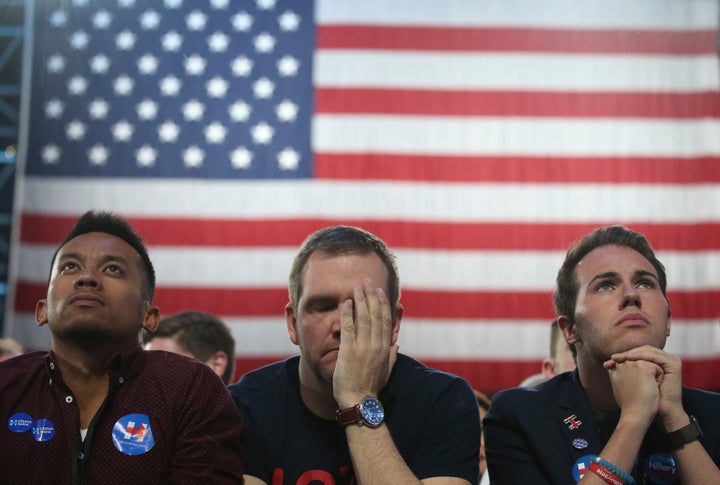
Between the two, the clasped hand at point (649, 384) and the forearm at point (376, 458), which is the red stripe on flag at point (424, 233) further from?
the forearm at point (376, 458)

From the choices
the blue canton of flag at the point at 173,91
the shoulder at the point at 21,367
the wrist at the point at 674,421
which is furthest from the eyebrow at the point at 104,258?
the blue canton of flag at the point at 173,91

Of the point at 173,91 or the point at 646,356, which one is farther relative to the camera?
the point at 173,91

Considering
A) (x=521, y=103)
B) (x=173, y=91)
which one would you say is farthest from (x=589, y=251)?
(x=173, y=91)

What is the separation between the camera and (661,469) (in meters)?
2.18

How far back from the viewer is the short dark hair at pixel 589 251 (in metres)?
2.41

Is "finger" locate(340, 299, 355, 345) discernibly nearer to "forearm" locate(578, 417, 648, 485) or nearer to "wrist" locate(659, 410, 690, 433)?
"forearm" locate(578, 417, 648, 485)

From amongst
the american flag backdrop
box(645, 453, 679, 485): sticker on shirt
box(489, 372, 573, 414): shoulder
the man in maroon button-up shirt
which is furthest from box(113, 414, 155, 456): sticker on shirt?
the american flag backdrop

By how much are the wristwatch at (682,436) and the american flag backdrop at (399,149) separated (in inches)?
137

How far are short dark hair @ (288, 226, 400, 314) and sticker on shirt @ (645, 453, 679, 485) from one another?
827 millimetres

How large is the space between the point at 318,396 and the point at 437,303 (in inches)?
136

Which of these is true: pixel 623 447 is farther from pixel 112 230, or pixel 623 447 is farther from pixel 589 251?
pixel 112 230

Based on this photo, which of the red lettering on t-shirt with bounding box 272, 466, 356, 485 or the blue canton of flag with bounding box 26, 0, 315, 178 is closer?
the red lettering on t-shirt with bounding box 272, 466, 356, 485

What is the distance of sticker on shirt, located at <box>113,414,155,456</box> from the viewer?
2.02m

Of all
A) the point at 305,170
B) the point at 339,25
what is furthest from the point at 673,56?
the point at 305,170
